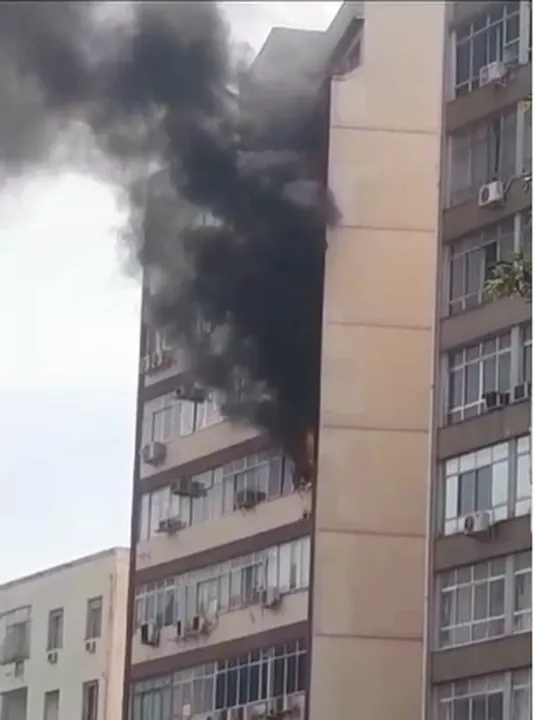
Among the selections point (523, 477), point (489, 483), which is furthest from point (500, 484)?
point (523, 477)

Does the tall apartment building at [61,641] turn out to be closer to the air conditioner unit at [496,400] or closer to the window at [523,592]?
the window at [523,592]

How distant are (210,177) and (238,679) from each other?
2055 mm

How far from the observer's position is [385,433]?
8188 millimetres

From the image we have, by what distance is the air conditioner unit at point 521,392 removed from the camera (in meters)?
8.59

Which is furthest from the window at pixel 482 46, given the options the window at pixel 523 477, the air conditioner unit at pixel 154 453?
the air conditioner unit at pixel 154 453

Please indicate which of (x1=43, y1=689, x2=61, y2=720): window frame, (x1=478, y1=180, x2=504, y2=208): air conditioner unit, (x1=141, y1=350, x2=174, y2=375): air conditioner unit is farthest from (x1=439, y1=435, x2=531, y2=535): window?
(x1=43, y1=689, x2=61, y2=720): window frame

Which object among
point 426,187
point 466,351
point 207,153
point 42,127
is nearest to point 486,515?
point 466,351

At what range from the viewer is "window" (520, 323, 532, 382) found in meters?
8.57

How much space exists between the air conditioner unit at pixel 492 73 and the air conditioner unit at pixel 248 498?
1.98 meters

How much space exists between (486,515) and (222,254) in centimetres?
174

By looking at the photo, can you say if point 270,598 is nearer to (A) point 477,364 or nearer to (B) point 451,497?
(B) point 451,497

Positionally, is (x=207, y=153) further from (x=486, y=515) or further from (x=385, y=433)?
(x=486, y=515)

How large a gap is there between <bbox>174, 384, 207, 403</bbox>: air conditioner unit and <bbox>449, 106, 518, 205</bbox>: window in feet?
4.75

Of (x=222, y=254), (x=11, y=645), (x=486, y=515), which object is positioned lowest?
(x=11, y=645)
